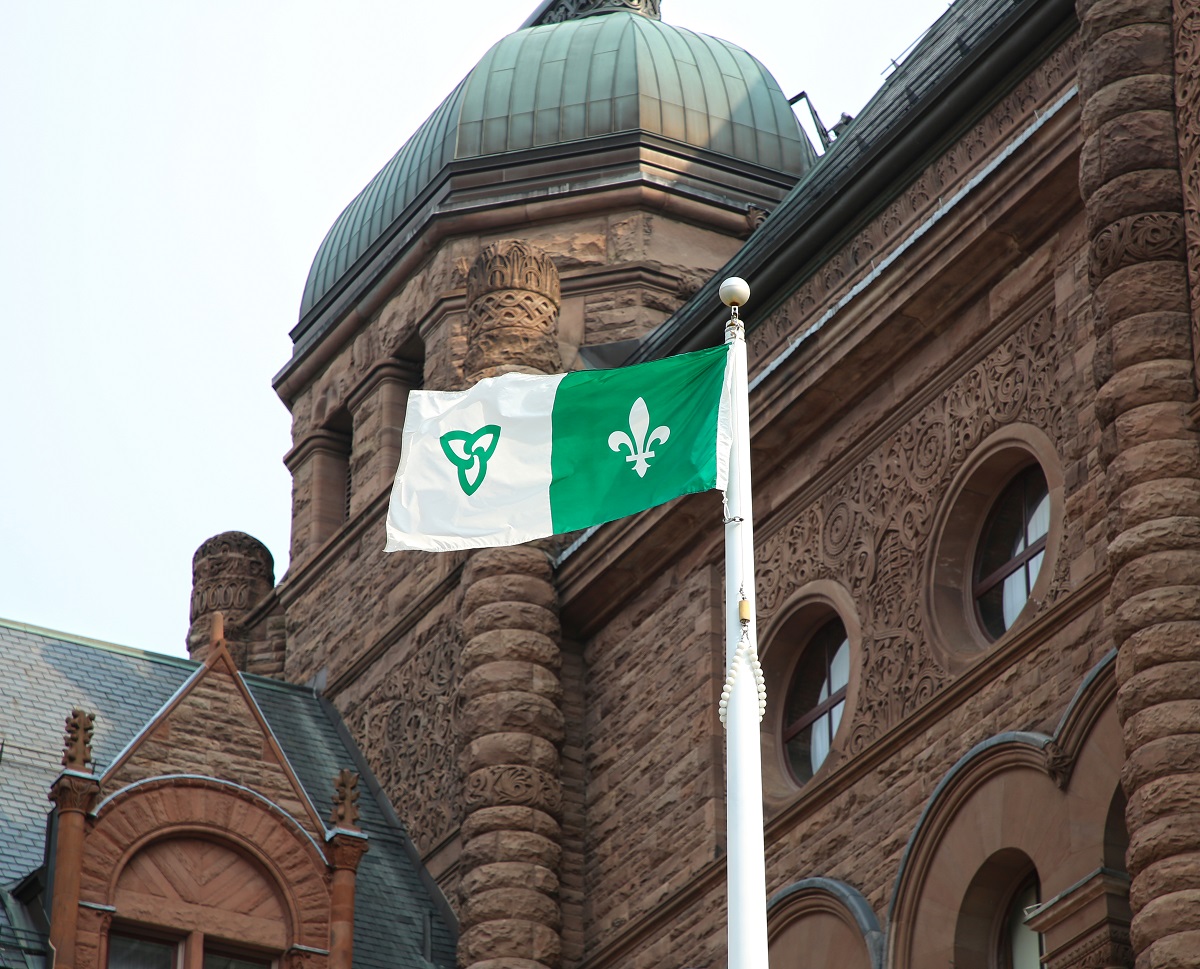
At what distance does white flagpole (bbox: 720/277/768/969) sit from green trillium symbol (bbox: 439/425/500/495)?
159 cm

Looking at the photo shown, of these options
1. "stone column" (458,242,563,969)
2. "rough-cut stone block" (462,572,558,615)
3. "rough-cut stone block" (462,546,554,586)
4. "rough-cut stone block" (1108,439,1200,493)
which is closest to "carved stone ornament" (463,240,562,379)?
"stone column" (458,242,563,969)

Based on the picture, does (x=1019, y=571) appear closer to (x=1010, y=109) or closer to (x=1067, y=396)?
(x=1067, y=396)

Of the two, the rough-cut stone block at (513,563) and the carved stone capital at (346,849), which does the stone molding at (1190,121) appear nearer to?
the rough-cut stone block at (513,563)

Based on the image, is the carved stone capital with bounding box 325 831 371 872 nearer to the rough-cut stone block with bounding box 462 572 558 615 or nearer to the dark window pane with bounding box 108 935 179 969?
the dark window pane with bounding box 108 935 179 969

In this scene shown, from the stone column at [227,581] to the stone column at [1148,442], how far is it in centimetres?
1598

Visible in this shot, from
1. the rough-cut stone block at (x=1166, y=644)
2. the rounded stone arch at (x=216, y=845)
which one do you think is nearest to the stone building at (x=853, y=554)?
the rough-cut stone block at (x=1166, y=644)

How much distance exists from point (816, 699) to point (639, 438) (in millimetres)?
6132

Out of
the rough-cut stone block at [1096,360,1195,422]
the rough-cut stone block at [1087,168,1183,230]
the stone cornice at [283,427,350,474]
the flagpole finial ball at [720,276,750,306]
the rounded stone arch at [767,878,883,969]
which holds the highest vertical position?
the stone cornice at [283,427,350,474]

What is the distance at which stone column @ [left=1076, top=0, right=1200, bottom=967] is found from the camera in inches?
557

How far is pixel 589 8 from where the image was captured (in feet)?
104

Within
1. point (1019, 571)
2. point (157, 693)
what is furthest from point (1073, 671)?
point (157, 693)

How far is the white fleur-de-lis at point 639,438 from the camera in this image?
1388 cm

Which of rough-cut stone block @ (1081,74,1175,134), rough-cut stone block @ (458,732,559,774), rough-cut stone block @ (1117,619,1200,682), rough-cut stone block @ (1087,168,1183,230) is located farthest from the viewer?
rough-cut stone block @ (458,732,559,774)

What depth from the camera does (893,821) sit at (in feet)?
57.7
